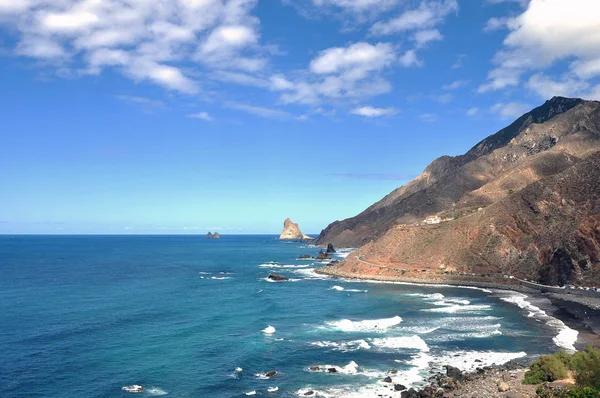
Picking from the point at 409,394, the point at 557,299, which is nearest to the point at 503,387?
the point at 409,394

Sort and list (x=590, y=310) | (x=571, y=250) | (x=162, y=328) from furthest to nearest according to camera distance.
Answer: (x=571, y=250) → (x=590, y=310) → (x=162, y=328)

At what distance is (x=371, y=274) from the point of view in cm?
12756

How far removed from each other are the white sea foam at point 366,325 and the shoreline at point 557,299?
78.8 feet

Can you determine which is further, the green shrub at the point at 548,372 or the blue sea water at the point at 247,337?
the blue sea water at the point at 247,337

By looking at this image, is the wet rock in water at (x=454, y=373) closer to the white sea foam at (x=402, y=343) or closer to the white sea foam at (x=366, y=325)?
the white sea foam at (x=402, y=343)

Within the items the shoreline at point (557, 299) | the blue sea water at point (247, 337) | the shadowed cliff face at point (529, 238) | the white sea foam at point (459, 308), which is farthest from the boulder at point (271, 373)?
the shadowed cliff face at point (529, 238)

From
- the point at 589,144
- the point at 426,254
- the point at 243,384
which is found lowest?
the point at 243,384

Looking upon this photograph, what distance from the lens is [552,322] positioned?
66250mm

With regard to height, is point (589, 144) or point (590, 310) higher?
point (589, 144)

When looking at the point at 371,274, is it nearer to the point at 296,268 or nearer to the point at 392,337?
the point at 296,268

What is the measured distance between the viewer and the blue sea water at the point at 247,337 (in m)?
43.8

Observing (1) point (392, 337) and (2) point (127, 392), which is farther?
(1) point (392, 337)

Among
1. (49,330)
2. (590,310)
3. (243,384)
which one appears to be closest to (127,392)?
(243,384)

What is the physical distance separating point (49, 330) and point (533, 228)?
10603 centimetres
